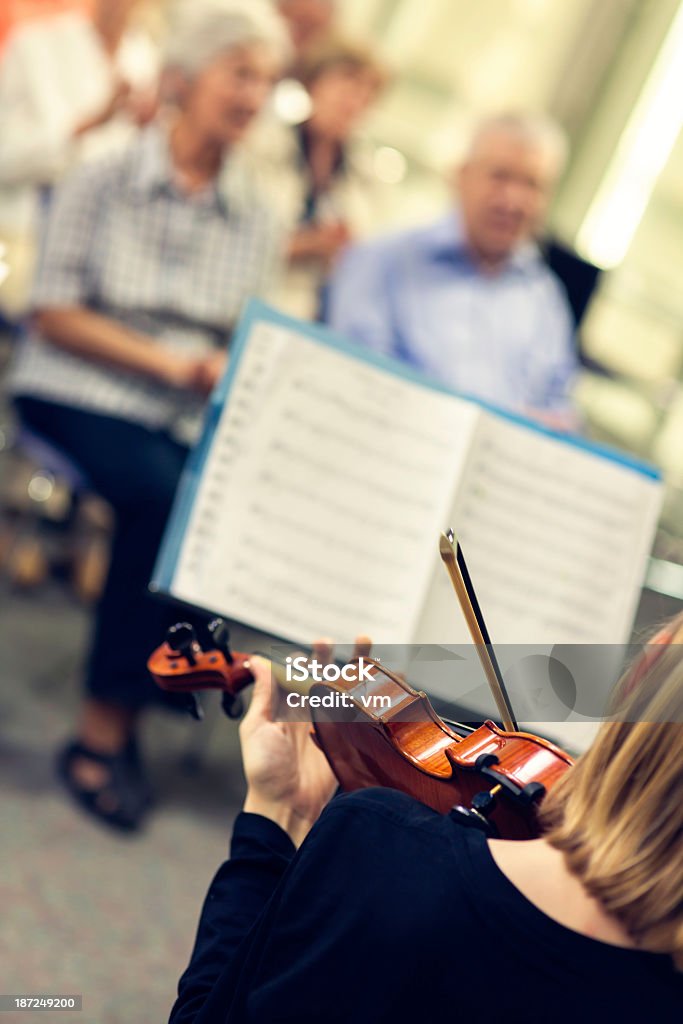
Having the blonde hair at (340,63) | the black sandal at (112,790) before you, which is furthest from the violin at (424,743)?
the blonde hair at (340,63)

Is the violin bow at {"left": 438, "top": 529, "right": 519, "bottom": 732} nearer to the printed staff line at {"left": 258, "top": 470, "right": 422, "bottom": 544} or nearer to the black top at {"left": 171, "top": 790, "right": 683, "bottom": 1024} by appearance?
the black top at {"left": 171, "top": 790, "right": 683, "bottom": 1024}

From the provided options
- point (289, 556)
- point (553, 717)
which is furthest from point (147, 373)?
point (553, 717)

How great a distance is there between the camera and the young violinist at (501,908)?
591 mm

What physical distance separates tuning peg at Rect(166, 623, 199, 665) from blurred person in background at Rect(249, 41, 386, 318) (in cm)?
146

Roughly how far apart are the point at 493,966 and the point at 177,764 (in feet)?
4.62

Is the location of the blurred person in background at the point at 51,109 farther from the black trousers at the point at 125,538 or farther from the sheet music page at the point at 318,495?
the sheet music page at the point at 318,495

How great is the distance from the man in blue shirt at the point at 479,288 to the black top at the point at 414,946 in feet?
4.91

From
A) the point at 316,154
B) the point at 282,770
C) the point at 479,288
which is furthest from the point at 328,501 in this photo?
the point at 316,154

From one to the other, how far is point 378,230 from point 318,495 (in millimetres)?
2036

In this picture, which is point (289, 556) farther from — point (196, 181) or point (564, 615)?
point (196, 181)

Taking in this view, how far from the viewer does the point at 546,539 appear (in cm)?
128

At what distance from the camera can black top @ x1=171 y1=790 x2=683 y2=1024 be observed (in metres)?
0.59

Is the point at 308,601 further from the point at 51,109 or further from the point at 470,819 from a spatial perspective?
the point at 51,109

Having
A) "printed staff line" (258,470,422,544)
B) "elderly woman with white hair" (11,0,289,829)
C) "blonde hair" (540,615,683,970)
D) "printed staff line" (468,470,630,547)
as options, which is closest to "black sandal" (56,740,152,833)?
"elderly woman with white hair" (11,0,289,829)
